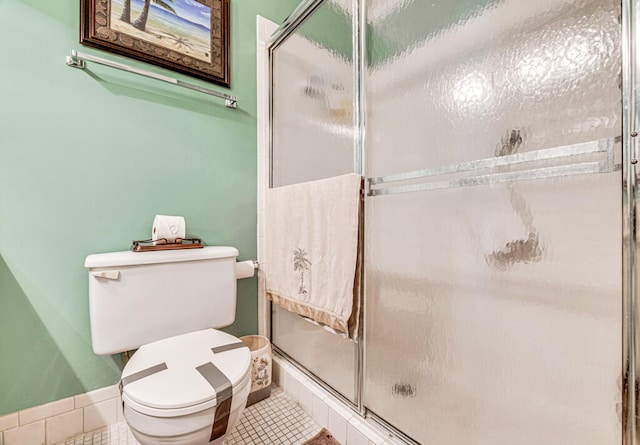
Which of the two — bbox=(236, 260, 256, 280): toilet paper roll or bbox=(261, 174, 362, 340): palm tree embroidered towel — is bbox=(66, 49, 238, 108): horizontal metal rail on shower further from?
bbox=(236, 260, 256, 280): toilet paper roll

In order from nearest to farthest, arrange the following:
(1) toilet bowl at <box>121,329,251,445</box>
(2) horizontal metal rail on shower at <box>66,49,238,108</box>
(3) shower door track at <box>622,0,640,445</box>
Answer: (3) shower door track at <box>622,0,640,445</box>, (1) toilet bowl at <box>121,329,251,445</box>, (2) horizontal metal rail on shower at <box>66,49,238,108</box>

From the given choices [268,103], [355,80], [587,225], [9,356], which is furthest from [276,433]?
[268,103]

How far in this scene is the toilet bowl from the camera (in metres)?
0.74

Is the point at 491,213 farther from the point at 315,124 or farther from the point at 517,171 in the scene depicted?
the point at 315,124

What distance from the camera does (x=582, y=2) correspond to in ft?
1.95

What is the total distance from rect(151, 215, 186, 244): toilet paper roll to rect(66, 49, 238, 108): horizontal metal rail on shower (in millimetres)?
A: 627

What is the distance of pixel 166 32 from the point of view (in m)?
1.30

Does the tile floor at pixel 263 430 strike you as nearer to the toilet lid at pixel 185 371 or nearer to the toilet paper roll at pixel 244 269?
the toilet lid at pixel 185 371

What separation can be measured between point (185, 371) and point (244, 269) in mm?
602

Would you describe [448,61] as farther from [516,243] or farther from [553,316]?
[553,316]

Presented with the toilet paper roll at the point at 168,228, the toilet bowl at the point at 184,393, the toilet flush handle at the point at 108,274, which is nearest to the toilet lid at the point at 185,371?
the toilet bowl at the point at 184,393

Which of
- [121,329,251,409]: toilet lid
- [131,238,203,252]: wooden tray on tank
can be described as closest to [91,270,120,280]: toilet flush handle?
[131,238,203,252]: wooden tray on tank

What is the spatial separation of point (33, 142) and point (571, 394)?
1812mm

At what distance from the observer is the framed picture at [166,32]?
45.4 inches
